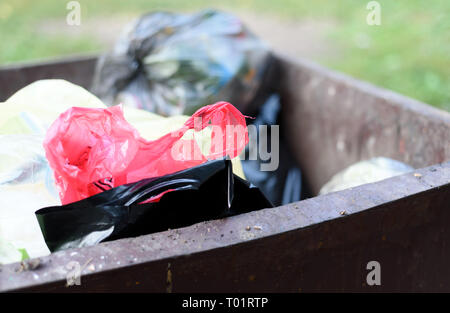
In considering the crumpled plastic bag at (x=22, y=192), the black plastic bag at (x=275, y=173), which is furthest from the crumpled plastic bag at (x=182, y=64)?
the crumpled plastic bag at (x=22, y=192)

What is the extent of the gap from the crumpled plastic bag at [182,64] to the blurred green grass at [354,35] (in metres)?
1.88

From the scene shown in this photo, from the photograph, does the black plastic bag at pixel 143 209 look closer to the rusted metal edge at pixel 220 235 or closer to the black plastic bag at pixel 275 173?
the rusted metal edge at pixel 220 235

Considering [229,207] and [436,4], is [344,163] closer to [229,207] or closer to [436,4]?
[229,207]

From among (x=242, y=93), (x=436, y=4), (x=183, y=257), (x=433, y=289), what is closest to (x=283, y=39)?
(x=436, y=4)

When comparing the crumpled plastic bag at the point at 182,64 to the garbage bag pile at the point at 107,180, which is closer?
the garbage bag pile at the point at 107,180

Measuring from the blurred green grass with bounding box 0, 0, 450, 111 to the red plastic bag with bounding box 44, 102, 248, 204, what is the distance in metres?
2.83

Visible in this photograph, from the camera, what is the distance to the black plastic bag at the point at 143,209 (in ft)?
3.17

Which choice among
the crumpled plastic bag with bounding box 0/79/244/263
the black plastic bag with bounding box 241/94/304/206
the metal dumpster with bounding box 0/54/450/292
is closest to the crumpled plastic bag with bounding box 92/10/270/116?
the black plastic bag with bounding box 241/94/304/206

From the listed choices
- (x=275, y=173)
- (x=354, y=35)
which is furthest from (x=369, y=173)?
(x=354, y=35)

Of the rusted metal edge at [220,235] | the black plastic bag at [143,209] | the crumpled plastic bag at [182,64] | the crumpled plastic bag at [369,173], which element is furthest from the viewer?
the crumpled plastic bag at [182,64]
